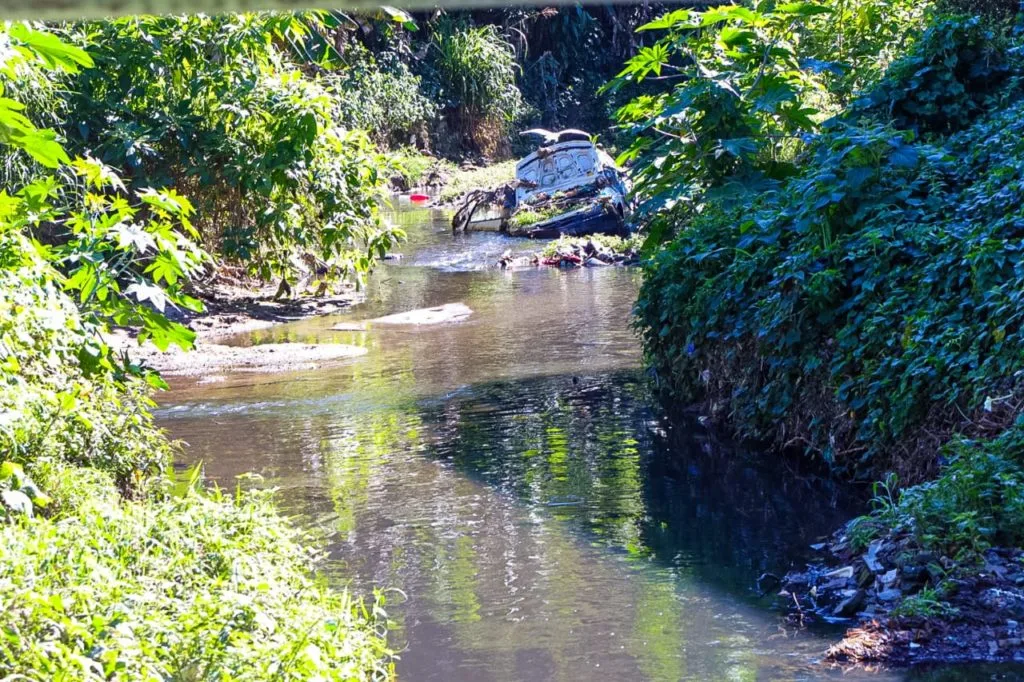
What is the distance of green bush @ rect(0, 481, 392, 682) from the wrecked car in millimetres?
16990

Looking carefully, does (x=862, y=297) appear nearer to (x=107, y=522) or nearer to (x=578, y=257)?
(x=107, y=522)

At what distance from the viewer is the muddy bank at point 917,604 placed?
4.73 m

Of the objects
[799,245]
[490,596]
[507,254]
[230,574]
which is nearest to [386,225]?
[507,254]

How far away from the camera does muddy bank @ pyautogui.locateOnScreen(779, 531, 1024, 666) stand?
473 cm

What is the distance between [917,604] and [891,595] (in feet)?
0.81

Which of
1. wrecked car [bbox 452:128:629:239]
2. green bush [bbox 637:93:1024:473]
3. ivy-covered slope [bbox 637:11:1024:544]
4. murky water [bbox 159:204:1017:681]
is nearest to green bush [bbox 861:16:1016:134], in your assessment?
ivy-covered slope [bbox 637:11:1024:544]

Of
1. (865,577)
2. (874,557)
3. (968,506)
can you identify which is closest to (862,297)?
(968,506)

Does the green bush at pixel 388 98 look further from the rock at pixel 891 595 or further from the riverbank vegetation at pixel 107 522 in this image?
the rock at pixel 891 595

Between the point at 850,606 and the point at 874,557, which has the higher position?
the point at 874,557

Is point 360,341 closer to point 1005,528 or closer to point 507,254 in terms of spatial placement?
point 507,254

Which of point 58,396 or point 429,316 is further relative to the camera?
point 429,316

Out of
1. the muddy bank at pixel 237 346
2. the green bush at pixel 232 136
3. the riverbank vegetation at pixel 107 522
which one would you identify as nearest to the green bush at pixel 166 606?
the riverbank vegetation at pixel 107 522

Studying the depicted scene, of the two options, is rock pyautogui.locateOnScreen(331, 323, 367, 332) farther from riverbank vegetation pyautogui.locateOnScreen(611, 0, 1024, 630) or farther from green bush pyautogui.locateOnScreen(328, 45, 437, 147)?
green bush pyautogui.locateOnScreen(328, 45, 437, 147)

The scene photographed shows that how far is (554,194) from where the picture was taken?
2334 cm
